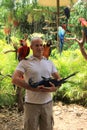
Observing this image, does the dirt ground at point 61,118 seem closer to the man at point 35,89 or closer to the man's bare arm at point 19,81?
the man at point 35,89

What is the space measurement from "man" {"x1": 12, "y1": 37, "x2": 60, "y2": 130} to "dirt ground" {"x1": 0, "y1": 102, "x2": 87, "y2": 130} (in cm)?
109

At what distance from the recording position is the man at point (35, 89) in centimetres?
173

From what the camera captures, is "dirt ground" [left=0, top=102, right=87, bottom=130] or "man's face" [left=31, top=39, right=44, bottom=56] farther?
"dirt ground" [left=0, top=102, right=87, bottom=130]

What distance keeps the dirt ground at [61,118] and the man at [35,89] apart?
1.09 metres

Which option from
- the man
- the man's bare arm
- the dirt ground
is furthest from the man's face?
the dirt ground

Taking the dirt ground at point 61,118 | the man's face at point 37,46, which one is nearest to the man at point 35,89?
the man's face at point 37,46

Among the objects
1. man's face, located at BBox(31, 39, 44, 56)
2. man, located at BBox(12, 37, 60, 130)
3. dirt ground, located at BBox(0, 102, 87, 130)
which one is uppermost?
man's face, located at BBox(31, 39, 44, 56)

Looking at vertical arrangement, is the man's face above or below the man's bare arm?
above

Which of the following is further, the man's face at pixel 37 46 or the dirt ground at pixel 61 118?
the dirt ground at pixel 61 118

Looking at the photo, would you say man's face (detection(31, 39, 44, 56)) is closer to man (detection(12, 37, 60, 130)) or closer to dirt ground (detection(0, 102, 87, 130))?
man (detection(12, 37, 60, 130))

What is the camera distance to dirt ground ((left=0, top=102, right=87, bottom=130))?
293cm

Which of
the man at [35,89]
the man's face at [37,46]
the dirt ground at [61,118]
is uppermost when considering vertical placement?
the man's face at [37,46]

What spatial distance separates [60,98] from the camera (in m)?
3.87

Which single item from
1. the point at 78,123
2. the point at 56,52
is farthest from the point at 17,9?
the point at 78,123
